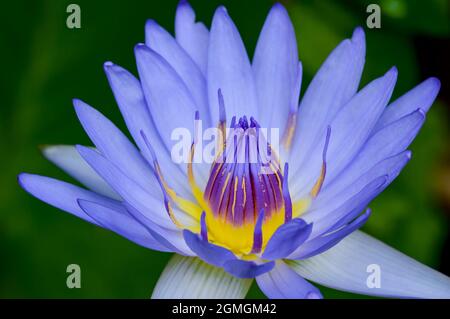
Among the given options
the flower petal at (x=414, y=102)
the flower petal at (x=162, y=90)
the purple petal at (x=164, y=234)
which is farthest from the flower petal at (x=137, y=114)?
the flower petal at (x=414, y=102)

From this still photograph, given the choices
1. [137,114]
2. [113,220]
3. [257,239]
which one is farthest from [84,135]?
[257,239]

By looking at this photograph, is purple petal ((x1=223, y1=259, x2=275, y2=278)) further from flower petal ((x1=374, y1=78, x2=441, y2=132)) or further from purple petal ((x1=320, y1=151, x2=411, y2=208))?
flower petal ((x1=374, y1=78, x2=441, y2=132))

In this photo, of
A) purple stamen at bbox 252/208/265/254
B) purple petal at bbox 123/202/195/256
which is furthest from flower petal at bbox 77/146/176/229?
purple stamen at bbox 252/208/265/254

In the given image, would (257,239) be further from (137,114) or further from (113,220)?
(137,114)

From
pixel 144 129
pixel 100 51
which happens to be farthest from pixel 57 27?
pixel 144 129

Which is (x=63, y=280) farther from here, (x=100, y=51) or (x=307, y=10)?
(x=307, y=10)

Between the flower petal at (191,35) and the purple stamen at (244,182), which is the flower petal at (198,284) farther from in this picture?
the flower petal at (191,35)
